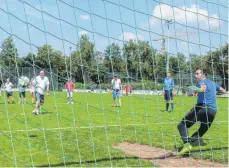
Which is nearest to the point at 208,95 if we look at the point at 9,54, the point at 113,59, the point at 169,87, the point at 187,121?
the point at 187,121

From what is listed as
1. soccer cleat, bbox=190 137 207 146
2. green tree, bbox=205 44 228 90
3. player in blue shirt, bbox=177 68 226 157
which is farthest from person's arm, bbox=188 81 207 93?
soccer cleat, bbox=190 137 207 146

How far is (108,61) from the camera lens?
207 inches

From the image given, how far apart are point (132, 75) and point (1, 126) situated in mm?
4017

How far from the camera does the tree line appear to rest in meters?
4.65

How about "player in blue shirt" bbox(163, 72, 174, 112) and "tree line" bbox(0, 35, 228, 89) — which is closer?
"tree line" bbox(0, 35, 228, 89)

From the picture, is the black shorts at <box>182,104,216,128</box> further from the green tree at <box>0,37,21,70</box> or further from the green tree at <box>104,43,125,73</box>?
the green tree at <box>0,37,21,70</box>

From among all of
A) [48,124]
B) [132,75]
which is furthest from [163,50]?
[48,124]

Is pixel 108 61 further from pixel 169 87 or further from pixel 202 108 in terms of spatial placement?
pixel 169 87

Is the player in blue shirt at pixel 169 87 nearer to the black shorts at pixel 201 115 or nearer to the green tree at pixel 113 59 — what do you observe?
the black shorts at pixel 201 115

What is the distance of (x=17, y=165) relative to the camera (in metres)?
4.87

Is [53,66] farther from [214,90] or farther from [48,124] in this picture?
[48,124]

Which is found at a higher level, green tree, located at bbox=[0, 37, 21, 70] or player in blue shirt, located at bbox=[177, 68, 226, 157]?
green tree, located at bbox=[0, 37, 21, 70]

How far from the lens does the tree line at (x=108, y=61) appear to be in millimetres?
4648

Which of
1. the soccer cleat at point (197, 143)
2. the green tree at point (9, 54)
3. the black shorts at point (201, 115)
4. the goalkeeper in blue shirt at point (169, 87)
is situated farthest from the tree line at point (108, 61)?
the soccer cleat at point (197, 143)
